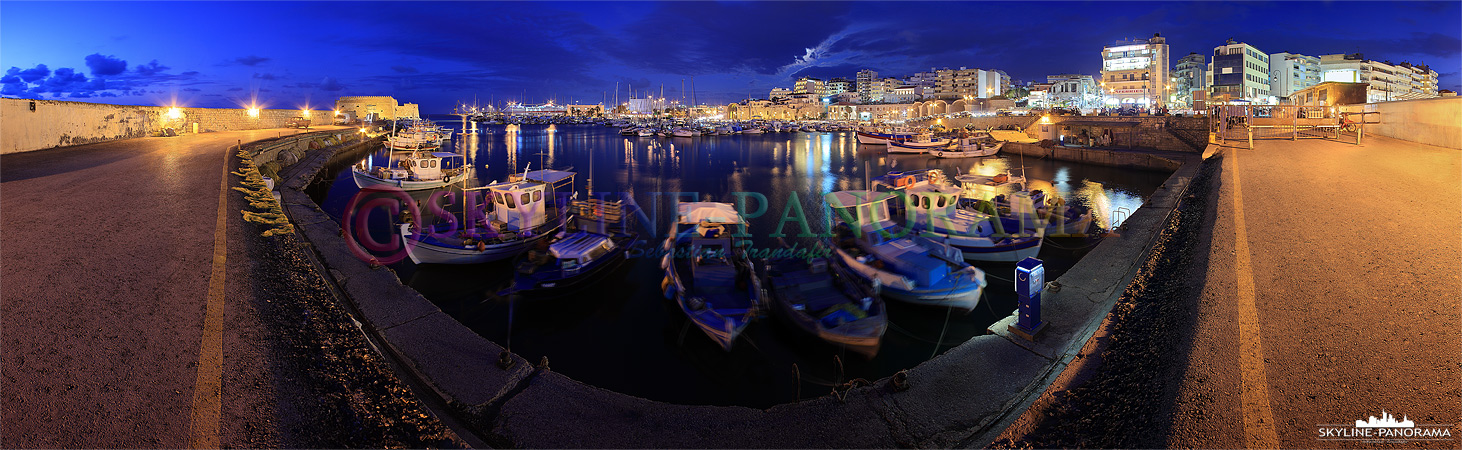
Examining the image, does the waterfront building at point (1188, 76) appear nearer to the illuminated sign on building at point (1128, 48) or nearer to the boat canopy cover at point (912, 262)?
the illuminated sign on building at point (1128, 48)

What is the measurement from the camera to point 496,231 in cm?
1112

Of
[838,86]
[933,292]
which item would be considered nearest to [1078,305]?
[933,292]

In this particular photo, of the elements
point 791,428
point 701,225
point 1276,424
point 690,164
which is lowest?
point 791,428

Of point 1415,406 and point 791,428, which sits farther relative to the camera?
point 791,428

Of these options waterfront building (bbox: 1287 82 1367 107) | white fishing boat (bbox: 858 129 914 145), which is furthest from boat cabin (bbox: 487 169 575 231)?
waterfront building (bbox: 1287 82 1367 107)

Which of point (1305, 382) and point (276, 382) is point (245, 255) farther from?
point (1305, 382)

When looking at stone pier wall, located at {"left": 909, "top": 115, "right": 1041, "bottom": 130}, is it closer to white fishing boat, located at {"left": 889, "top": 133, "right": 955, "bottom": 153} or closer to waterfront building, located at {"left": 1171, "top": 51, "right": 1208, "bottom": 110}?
white fishing boat, located at {"left": 889, "top": 133, "right": 955, "bottom": 153}

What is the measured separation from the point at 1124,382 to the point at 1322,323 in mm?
1276

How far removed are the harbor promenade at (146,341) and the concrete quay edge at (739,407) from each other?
79 cm

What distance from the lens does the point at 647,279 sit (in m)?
10.3

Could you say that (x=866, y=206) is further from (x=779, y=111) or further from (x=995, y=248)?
(x=779, y=111)

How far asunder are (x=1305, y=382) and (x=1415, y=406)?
1.24 feet

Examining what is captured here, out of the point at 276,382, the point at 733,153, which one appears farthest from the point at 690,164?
the point at 276,382

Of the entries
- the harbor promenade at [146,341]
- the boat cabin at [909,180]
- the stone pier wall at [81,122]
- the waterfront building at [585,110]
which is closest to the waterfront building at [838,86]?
the waterfront building at [585,110]
